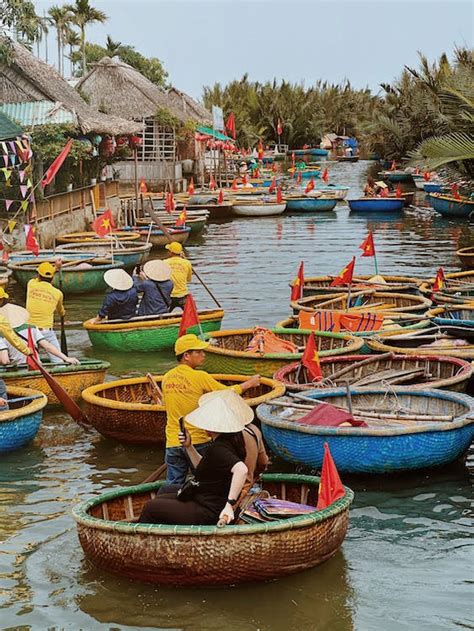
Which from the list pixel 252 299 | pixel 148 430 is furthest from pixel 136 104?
pixel 148 430

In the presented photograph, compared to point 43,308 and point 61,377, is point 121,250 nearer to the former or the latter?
point 43,308

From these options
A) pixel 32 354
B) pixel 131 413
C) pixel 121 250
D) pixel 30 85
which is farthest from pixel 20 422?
pixel 30 85

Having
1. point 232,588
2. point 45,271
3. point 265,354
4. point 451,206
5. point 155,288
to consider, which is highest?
point 45,271

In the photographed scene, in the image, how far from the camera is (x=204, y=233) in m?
38.9

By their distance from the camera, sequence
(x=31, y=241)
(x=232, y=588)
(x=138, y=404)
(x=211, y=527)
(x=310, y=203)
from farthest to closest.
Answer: (x=310, y=203) < (x=31, y=241) < (x=138, y=404) < (x=232, y=588) < (x=211, y=527)

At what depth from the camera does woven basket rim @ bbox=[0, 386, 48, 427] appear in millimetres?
11828

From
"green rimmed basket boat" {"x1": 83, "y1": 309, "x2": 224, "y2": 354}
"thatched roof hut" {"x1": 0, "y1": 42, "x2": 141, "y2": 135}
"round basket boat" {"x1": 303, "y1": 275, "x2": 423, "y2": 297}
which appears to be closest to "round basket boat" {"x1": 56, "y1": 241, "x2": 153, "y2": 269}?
"thatched roof hut" {"x1": 0, "y1": 42, "x2": 141, "y2": 135}

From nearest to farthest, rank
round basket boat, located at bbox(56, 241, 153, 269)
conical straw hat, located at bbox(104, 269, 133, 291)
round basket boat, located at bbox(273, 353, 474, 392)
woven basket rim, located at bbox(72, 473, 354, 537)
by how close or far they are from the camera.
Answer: woven basket rim, located at bbox(72, 473, 354, 537)
round basket boat, located at bbox(273, 353, 474, 392)
conical straw hat, located at bbox(104, 269, 133, 291)
round basket boat, located at bbox(56, 241, 153, 269)

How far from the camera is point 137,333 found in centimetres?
1736

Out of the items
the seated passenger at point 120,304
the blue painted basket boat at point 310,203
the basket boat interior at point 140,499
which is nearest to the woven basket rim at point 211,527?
the basket boat interior at point 140,499

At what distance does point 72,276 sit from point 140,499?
1428cm

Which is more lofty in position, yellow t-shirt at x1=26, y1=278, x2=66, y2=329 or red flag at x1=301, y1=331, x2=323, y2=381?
yellow t-shirt at x1=26, y1=278, x2=66, y2=329

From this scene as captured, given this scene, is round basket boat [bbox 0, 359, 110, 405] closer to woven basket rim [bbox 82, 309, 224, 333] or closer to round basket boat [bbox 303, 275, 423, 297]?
woven basket rim [bbox 82, 309, 224, 333]

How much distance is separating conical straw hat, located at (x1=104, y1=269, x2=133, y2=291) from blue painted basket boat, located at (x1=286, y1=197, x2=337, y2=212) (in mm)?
29651
